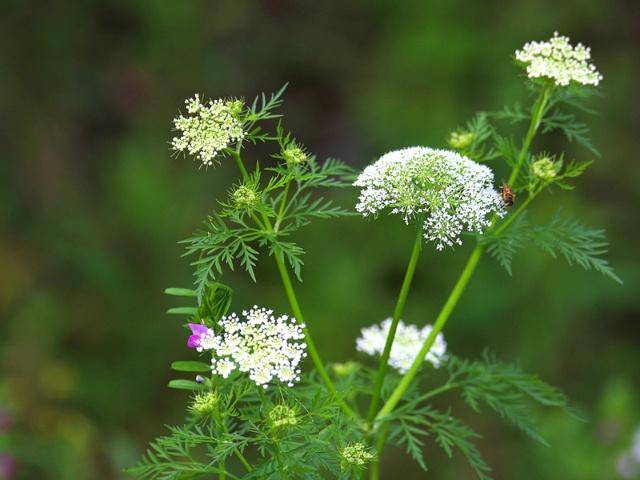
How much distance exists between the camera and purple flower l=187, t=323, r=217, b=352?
2318 millimetres

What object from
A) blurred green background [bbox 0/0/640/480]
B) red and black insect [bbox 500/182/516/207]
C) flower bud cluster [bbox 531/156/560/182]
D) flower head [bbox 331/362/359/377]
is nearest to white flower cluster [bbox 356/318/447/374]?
flower head [bbox 331/362/359/377]

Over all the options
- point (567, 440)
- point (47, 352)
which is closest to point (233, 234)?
point (567, 440)

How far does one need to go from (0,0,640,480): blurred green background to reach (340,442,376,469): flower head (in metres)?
3.18

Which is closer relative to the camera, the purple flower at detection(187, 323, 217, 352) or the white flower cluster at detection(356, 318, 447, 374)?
the purple flower at detection(187, 323, 217, 352)

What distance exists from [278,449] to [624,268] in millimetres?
5773

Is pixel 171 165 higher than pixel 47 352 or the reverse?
higher

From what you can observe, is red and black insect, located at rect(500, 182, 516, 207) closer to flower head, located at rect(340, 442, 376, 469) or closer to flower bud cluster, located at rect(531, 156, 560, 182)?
flower bud cluster, located at rect(531, 156, 560, 182)

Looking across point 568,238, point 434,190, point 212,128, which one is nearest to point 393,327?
point 434,190

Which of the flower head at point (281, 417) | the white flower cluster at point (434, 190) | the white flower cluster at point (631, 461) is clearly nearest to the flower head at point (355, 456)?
the flower head at point (281, 417)

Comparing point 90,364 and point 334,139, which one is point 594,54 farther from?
point 90,364

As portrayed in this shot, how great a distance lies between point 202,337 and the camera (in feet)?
7.77

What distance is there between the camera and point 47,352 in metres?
6.52

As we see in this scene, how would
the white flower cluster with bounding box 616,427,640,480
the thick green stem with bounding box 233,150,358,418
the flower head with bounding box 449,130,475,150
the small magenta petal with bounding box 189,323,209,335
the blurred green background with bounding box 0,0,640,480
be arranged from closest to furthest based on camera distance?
the small magenta petal with bounding box 189,323,209,335 < the thick green stem with bounding box 233,150,358,418 < the flower head with bounding box 449,130,475,150 < the white flower cluster with bounding box 616,427,640,480 < the blurred green background with bounding box 0,0,640,480

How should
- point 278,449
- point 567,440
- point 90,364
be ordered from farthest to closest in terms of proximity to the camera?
point 90,364 < point 567,440 < point 278,449
